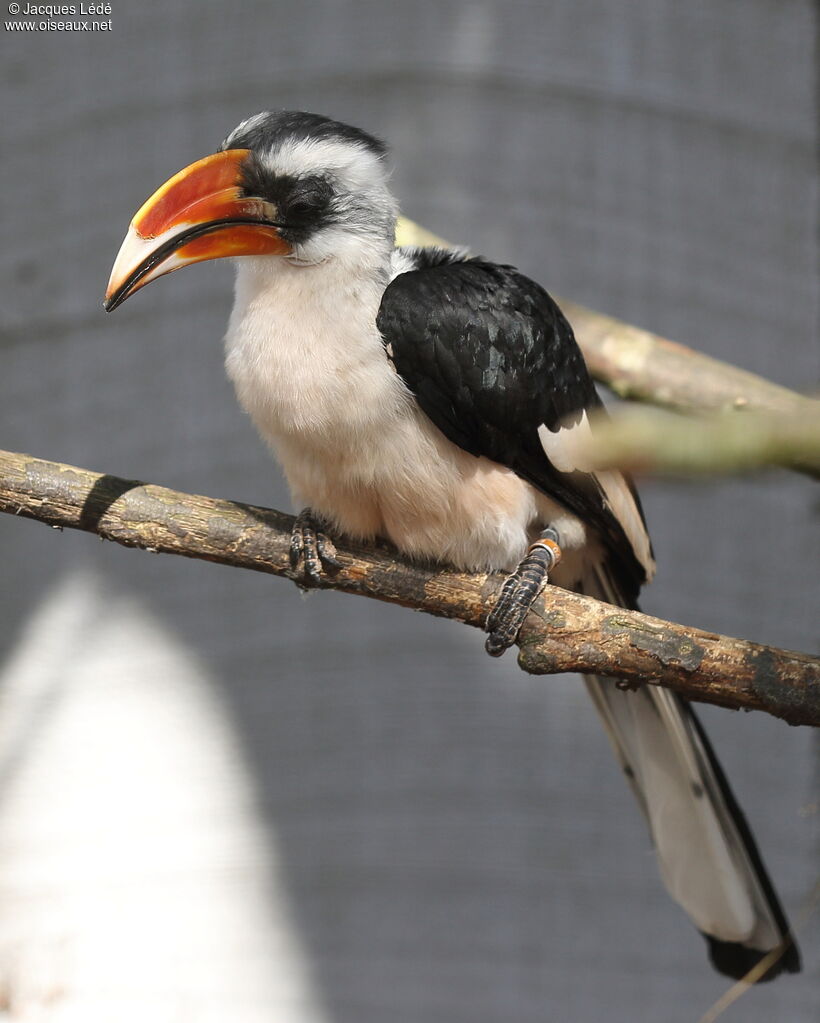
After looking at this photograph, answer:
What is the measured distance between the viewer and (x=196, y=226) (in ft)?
6.26

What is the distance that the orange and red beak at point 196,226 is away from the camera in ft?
6.01

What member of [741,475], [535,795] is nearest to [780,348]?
[535,795]

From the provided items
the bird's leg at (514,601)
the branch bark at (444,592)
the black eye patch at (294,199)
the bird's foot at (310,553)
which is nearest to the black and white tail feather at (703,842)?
the bird's leg at (514,601)

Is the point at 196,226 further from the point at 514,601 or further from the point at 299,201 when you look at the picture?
the point at 514,601

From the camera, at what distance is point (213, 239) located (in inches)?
76.6

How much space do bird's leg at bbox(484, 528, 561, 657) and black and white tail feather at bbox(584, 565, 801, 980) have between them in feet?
1.24

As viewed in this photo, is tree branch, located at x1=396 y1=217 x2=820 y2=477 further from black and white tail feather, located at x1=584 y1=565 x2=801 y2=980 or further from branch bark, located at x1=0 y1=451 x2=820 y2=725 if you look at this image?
branch bark, located at x1=0 y1=451 x2=820 y2=725

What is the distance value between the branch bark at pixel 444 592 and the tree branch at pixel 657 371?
0.84 metres

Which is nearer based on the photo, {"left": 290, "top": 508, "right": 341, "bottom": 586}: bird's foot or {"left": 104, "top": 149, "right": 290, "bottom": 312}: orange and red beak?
{"left": 104, "top": 149, "right": 290, "bottom": 312}: orange and red beak

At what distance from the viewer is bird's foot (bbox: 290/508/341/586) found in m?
1.99

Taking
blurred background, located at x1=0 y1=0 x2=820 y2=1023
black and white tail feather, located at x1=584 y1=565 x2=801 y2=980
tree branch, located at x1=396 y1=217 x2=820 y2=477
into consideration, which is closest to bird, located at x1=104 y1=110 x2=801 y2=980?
black and white tail feather, located at x1=584 y1=565 x2=801 y2=980

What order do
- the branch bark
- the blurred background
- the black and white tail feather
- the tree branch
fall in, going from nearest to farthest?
the branch bark, the black and white tail feather, the tree branch, the blurred background

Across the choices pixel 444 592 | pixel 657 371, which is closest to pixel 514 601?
pixel 444 592

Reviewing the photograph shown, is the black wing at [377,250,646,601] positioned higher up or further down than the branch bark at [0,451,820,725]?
higher up
